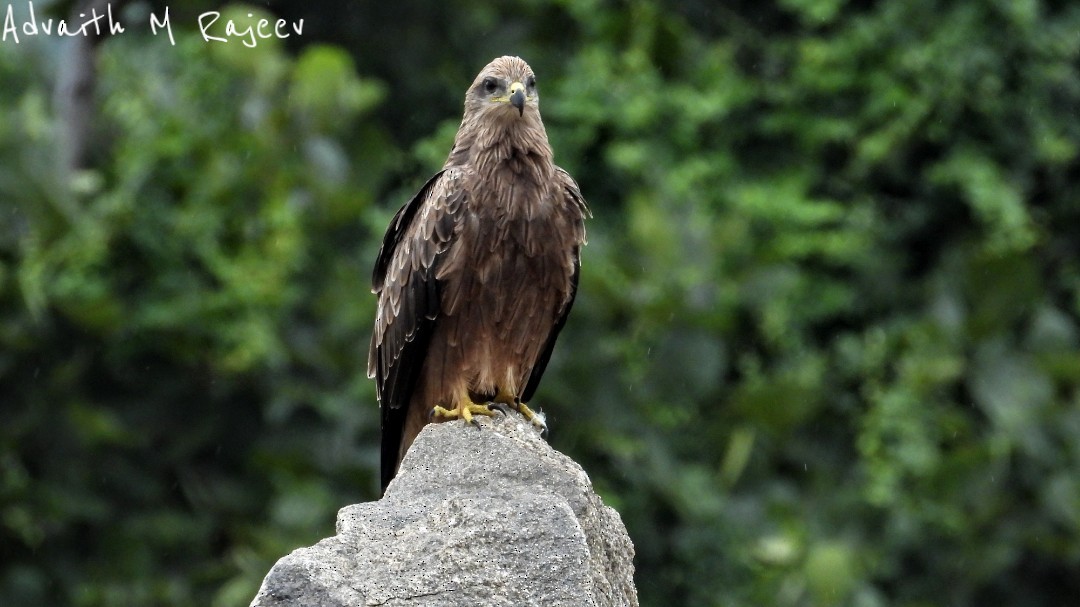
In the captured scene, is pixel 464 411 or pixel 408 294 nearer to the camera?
pixel 464 411

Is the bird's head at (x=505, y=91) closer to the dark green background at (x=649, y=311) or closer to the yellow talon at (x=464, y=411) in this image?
the yellow talon at (x=464, y=411)

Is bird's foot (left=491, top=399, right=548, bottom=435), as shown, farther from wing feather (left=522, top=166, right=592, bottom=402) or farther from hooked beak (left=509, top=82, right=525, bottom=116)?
hooked beak (left=509, top=82, right=525, bottom=116)

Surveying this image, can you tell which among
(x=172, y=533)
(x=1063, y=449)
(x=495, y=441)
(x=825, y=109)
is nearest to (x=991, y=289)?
(x=1063, y=449)

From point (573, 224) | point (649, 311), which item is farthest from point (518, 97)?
point (649, 311)

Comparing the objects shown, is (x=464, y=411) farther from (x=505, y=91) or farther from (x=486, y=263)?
(x=505, y=91)

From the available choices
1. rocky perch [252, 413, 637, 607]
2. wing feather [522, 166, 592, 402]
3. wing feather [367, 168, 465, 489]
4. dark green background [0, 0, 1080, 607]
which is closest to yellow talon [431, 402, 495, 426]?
wing feather [367, 168, 465, 489]

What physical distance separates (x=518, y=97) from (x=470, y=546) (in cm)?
169

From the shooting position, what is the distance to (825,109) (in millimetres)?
11117

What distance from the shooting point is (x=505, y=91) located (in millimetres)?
5008

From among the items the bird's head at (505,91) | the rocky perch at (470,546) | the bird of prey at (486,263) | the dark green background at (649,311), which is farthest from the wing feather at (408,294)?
the dark green background at (649,311)

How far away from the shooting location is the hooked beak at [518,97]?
4.90m

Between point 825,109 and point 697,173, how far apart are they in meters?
1.19

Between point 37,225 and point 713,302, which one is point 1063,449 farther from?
point 37,225

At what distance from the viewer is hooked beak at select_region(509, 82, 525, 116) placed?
490cm
